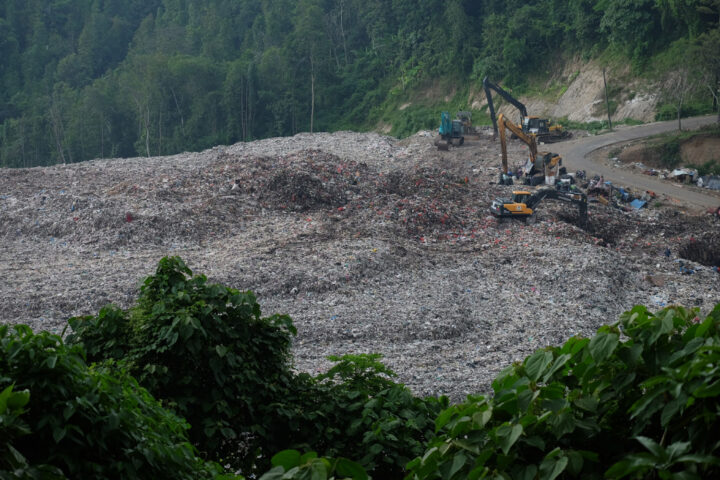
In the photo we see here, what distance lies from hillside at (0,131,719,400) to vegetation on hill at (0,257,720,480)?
444cm

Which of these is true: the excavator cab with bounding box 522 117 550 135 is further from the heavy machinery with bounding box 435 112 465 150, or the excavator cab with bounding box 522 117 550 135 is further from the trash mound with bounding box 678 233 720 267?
the trash mound with bounding box 678 233 720 267

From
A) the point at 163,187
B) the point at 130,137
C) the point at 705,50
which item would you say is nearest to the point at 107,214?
the point at 163,187

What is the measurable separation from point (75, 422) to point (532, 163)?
1979 centimetres

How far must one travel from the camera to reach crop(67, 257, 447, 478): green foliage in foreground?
398 centimetres

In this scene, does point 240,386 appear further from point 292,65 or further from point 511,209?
point 292,65

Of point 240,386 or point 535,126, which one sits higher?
point 535,126

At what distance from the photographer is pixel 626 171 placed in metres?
21.8

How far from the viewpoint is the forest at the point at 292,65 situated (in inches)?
1233

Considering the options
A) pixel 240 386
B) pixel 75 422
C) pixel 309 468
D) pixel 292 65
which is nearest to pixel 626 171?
pixel 240 386

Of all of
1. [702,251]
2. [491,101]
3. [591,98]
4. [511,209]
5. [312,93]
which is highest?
[312,93]

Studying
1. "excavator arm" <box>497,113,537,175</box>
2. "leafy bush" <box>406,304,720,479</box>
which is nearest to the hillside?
"excavator arm" <box>497,113,537,175</box>

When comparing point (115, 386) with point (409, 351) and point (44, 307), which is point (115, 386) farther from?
point (44, 307)

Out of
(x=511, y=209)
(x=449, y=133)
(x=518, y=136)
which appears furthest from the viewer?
(x=449, y=133)

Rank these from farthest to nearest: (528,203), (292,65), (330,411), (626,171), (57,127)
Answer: (57,127), (292,65), (626,171), (528,203), (330,411)
